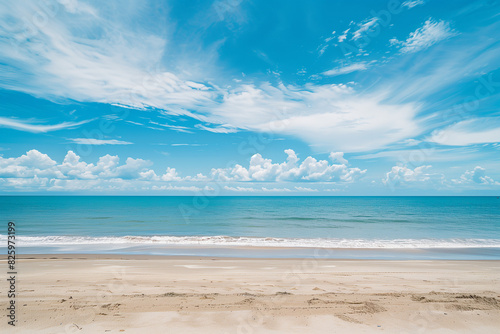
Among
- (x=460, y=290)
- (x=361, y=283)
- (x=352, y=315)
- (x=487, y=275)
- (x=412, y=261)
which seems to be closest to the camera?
(x=352, y=315)

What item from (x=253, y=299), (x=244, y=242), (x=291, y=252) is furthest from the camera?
(x=244, y=242)

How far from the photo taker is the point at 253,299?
8062 mm

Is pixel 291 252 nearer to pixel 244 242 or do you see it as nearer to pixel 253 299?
pixel 244 242

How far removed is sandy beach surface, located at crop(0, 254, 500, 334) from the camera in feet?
20.6

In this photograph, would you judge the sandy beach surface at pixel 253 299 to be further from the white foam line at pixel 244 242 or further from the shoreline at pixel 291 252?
the white foam line at pixel 244 242

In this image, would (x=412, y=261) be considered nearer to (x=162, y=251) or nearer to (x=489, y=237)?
(x=162, y=251)

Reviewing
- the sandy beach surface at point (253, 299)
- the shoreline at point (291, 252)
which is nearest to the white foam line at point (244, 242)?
the shoreline at point (291, 252)

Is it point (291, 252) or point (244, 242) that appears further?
point (244, 242)

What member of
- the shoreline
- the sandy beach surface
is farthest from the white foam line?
the sandy beach surface

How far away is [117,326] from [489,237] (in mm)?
37545

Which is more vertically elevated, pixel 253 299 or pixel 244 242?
pixel 253 299

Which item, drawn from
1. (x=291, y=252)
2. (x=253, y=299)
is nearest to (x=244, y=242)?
(x=291, y=252)

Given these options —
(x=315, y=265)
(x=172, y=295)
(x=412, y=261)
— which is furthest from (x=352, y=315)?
(x=412, y=261)

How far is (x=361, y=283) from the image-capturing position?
10.5 meters
